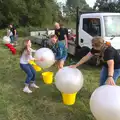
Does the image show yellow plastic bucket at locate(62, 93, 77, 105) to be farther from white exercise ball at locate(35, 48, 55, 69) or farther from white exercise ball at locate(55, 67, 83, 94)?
white exercise ball at locate(35, 48, 55, 69)

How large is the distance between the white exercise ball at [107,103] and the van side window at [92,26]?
16.3ft

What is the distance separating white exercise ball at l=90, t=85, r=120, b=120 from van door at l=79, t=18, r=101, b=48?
498 cm

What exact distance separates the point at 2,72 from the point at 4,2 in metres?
23.8

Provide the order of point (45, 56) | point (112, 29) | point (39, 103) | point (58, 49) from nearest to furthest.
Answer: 1. point (39, 103)
2. point (45, 56)
3. point (58, 49)
4. point (112, 29)

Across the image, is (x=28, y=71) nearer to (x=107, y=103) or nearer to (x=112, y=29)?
(x=107, y=103)

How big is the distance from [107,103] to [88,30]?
18.6 ft

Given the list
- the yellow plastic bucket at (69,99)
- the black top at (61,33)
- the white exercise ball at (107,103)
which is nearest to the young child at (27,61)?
the yellow plastic bucket at (69,99)

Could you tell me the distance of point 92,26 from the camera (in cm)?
857

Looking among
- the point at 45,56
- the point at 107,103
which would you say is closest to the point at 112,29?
the point at 45,56

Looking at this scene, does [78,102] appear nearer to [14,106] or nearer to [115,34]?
[14,106]

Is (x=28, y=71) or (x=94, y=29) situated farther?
(x=94, y=29)

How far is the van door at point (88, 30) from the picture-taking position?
8367mm

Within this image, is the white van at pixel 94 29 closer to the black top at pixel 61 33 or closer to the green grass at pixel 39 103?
the black top at pixel 61 33

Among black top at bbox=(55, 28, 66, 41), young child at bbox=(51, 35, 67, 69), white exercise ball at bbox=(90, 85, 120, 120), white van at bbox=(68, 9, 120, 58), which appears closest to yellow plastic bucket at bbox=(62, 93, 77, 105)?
white exercise ball at bbox=(90, 85, 120, 120)
